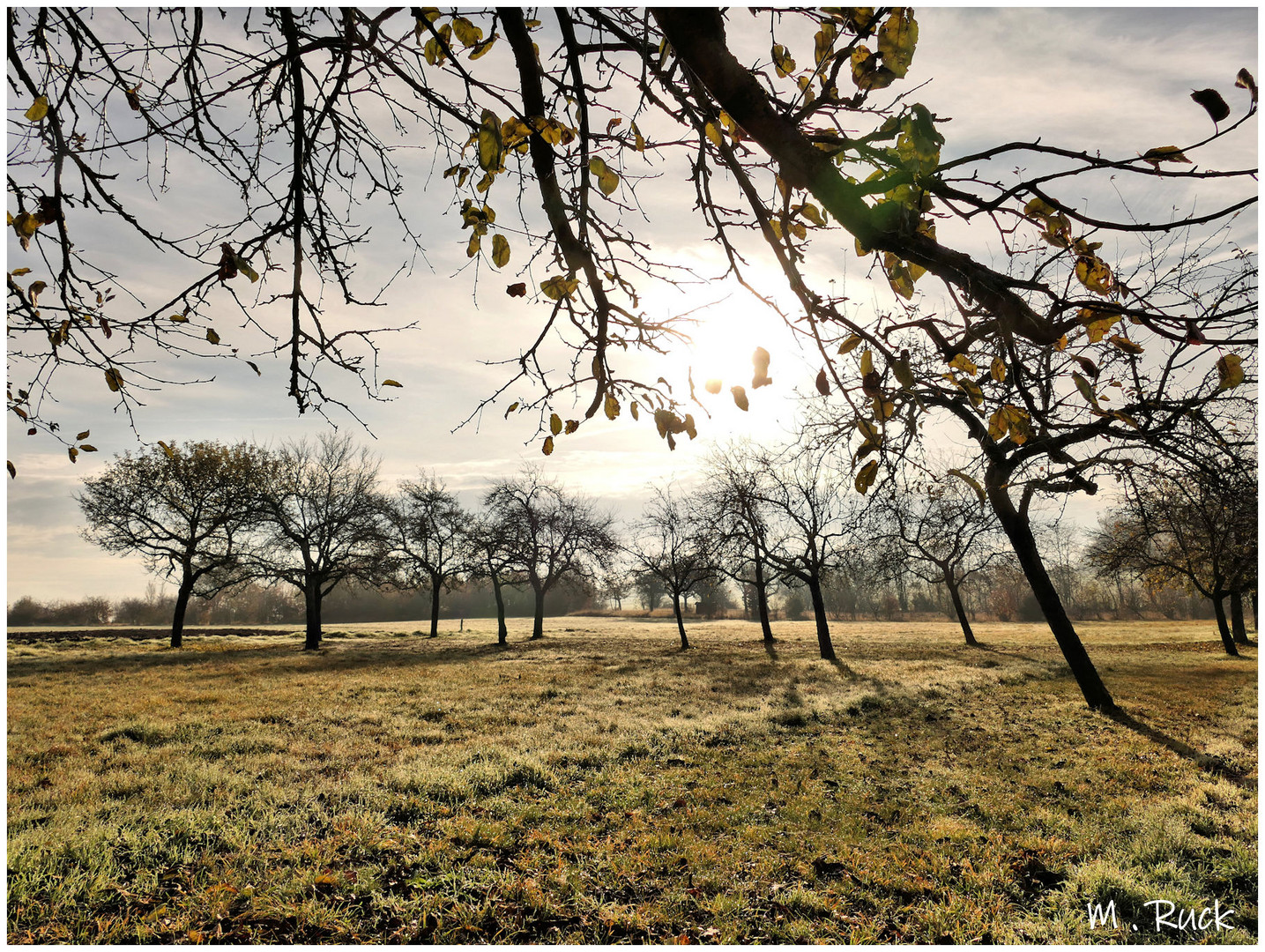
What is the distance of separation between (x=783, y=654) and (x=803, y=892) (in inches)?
692

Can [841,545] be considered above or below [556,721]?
above

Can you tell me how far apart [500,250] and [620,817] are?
17.4ft

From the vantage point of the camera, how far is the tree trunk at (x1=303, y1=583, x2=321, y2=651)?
2591 cm

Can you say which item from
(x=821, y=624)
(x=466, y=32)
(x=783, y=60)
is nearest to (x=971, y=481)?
(x=783, y=60)

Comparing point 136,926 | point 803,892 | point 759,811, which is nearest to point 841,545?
point 759,811

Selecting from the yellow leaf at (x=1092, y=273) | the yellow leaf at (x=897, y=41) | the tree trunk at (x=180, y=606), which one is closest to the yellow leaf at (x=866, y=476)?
the yellow leaf at (x=1092, y=273)

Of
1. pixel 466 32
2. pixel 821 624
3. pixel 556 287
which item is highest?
pixel 466 32

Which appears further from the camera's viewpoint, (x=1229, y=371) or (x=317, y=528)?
(x=317, y=528)

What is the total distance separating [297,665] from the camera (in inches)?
719

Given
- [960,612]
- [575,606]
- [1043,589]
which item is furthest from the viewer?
[575,606]

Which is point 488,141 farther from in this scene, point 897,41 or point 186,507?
point 186,507

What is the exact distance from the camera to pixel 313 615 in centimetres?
2606

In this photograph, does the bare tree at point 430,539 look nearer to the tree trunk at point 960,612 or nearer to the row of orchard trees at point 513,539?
the row of orchard trees at point 513,539

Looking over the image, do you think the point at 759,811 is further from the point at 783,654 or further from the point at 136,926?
the point at 783,654
